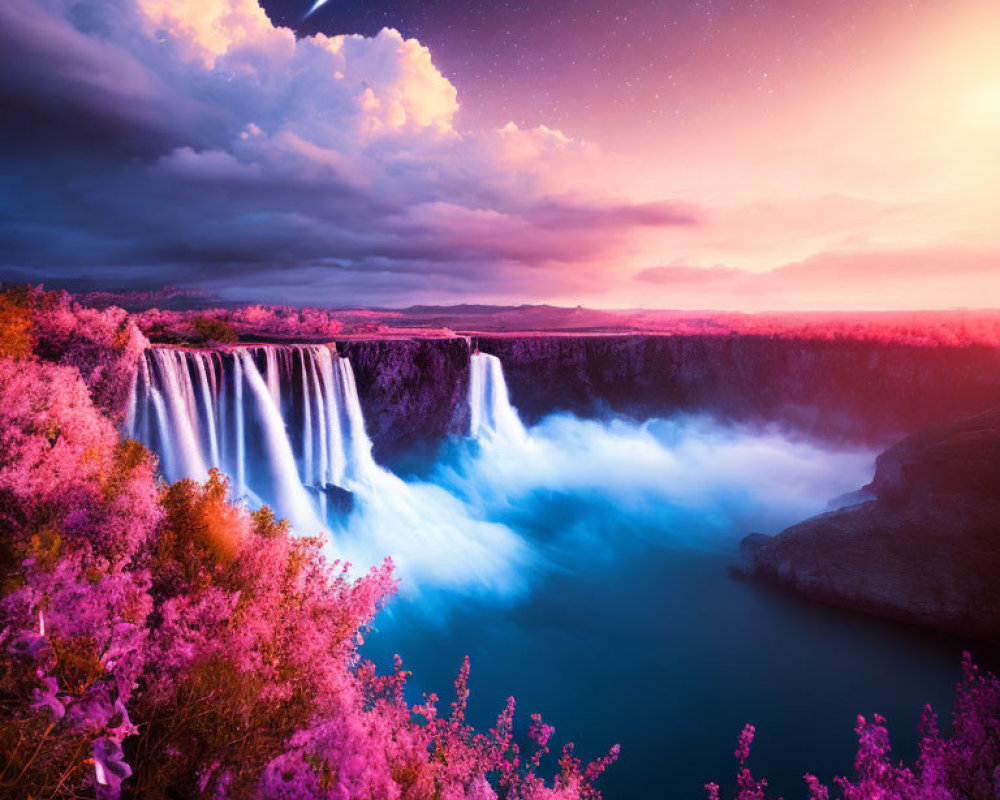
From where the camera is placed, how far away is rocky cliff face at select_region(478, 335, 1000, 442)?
4016cm

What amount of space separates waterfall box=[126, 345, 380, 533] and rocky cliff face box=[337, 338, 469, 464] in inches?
75.0

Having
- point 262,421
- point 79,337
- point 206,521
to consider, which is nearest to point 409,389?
point 262,421

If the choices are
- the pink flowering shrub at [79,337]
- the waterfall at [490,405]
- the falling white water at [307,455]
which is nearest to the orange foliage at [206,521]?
the pink flowering shrub at [79,337]

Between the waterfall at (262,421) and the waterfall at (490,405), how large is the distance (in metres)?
11.4

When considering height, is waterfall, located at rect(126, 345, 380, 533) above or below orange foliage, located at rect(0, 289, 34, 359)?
below

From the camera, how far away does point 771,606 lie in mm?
20984

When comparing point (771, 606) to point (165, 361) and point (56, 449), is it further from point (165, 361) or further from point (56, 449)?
point (165, 361)

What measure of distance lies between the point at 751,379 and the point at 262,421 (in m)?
45.2

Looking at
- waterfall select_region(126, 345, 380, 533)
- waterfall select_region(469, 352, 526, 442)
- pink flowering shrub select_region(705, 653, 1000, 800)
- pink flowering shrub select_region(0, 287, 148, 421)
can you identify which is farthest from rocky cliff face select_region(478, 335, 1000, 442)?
pink flowering shrub select_region(705, 653, 1000, 800)

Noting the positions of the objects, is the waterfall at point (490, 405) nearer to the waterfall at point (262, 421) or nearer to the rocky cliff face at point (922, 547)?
the waterfall at point (262, 421)

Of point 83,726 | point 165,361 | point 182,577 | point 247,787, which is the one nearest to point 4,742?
point 83,726

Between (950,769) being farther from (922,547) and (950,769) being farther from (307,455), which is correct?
(307,455)

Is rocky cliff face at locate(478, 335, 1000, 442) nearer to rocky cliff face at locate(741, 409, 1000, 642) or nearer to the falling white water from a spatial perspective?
the falling white water

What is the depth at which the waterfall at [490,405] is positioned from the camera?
39.7 meters
